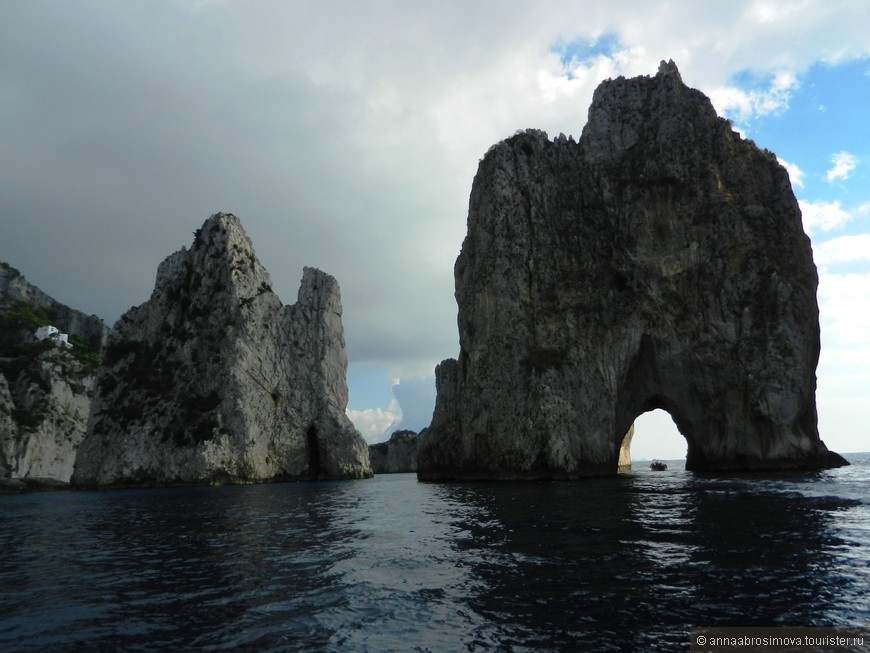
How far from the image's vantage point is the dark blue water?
9.65m

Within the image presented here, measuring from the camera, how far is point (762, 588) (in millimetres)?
11539

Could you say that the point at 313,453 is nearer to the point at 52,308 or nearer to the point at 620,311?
the point at 620,311

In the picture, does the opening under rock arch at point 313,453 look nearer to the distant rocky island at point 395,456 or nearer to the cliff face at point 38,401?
the cliff face at point 38,401

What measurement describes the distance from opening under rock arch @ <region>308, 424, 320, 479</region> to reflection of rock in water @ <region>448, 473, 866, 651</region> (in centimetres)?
7158

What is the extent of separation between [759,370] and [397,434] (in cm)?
10997

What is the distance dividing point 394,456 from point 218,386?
7335cm

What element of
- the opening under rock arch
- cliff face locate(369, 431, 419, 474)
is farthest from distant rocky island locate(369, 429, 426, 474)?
the opening under rock arch

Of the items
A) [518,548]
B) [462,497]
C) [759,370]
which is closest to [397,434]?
[759,370]

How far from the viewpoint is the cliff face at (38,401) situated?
290 ft

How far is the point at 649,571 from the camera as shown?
13344 millimetres

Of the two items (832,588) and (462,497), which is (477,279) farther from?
(832,588)

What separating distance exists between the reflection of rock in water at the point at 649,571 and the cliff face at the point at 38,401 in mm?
90613

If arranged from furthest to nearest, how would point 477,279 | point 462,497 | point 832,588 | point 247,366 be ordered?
1. point 247,366
2. point 477,279
3. point 462,497
4. point 832,588

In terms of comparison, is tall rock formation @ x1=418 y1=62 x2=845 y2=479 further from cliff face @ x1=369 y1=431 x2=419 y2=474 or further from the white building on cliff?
the white building on cliff
